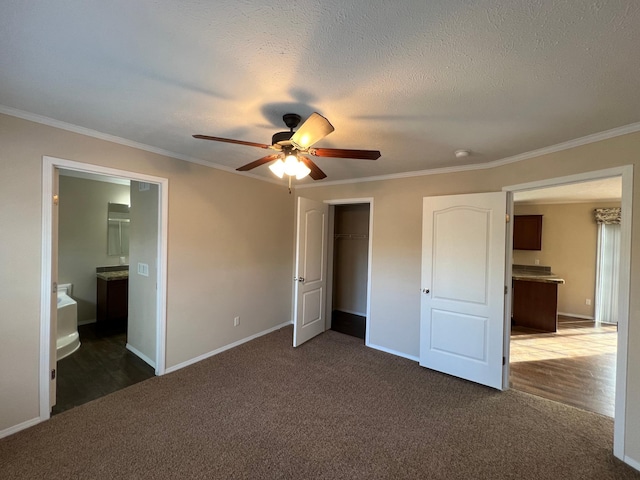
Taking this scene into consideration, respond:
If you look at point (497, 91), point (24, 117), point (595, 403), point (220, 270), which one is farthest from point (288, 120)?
→ point (595, 403)

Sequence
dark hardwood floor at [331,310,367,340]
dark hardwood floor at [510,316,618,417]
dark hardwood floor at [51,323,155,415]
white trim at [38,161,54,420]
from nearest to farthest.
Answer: white trim at [38,161,54,420], dark hardwood floor at [51,323,155,415], dark hardwood floor at [510,316,618,417], dark hardwood floor at [331,310,367,340]

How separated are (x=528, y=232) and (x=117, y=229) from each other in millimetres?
8041

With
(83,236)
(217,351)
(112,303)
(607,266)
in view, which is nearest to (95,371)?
(217,351)

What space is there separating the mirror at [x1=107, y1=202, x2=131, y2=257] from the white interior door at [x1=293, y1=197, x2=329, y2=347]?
353 centimetres

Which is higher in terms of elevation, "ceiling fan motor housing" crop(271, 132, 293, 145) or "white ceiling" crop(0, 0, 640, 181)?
"white ceiling" crop(0, 0, 640, 181)

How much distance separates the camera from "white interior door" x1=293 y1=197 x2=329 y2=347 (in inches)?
140

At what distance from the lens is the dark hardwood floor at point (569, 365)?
263cm

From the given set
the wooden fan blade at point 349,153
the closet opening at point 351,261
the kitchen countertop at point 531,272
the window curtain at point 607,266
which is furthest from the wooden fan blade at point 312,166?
the window curtain at point 607,266

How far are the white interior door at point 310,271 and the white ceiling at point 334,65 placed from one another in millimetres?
1626

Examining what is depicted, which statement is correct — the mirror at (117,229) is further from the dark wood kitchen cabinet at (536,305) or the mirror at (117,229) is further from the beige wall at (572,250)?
the beige wall at (572,250)

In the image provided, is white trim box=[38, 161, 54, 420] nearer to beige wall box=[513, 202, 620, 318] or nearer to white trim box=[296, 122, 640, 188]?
white trim box=[296, 122, 640, 188]

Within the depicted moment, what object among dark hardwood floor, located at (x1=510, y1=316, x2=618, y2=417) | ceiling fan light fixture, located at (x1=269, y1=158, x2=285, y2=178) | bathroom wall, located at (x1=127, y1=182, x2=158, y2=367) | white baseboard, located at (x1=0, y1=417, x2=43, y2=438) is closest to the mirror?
bathroom wall, located at (x1=127, y1=182, x2=158, y2=367)

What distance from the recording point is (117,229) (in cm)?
478

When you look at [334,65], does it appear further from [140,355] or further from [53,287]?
[140,355]
